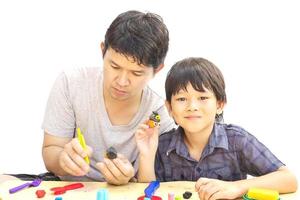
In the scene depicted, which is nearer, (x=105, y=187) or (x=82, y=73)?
(x=105, y=187)

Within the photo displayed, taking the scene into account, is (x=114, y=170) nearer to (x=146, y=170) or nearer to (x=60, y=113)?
(x=146, y=170)

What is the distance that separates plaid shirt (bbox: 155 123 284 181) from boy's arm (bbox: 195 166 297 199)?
9cm

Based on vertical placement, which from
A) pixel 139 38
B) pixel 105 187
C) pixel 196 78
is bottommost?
pixel 105 187

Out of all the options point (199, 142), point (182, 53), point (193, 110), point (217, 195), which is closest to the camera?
point (217, 195)

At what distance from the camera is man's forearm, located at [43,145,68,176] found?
1.29 metres

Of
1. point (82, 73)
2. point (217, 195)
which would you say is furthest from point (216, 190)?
point (82, 73)

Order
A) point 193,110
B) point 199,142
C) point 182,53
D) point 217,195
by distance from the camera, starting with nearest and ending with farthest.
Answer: point 217,195 → point 193,110 → point 199,142 → point 182,53

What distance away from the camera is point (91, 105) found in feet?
4.48

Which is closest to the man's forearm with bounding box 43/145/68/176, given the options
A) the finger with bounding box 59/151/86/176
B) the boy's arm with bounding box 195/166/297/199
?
the finger with bounding box 59/151/86/176

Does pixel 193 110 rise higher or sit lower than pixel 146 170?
higher

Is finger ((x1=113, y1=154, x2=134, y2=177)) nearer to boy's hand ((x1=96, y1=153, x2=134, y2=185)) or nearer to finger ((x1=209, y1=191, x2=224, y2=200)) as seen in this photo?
boy's hand ((x1=96, y1=153, x2=134, y2=185))

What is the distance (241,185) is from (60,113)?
553 mm

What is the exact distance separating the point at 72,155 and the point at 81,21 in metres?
0.91

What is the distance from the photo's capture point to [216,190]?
3.41ft
